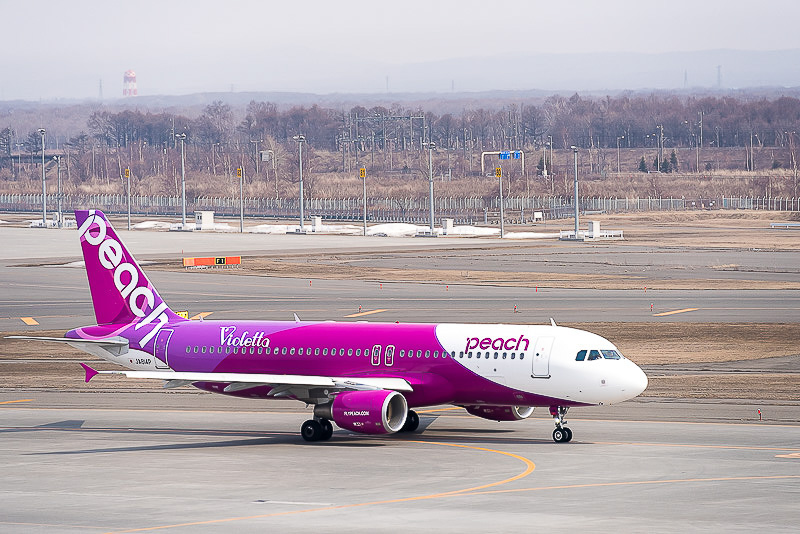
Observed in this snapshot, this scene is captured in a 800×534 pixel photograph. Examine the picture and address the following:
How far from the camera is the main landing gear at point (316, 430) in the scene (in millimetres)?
41062

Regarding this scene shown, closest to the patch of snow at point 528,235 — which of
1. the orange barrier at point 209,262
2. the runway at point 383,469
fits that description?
the orange barrier at point 209,262

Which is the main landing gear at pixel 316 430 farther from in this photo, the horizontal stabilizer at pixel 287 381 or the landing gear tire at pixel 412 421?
the landing gear tire at pixel 412 421

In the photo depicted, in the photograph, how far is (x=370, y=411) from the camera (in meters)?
38.3

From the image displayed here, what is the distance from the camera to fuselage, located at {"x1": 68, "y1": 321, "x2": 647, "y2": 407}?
3856 cm

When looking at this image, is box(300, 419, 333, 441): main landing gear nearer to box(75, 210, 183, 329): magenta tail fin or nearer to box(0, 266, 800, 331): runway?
box(75, 210, 183, 329): magenta tail fin

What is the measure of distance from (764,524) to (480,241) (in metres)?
→ 133

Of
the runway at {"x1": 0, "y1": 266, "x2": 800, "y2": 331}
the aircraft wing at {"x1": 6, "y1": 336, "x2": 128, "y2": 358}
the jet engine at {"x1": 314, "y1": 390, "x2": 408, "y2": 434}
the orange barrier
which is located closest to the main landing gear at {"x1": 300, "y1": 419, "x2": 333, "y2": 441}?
the jet engine at {"x1": 314, "y1": 390, "x2": 408, "y2": 434}

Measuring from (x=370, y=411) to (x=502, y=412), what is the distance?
5.58 m

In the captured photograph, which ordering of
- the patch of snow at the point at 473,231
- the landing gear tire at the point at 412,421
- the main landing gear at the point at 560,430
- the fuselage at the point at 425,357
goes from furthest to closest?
the patch of snow at the point at 473,231
the landing gear tire at the point at 412,421
the main landing gear at the point at 560,430
the fuselage at the point at 425,357

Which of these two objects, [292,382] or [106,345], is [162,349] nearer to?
[106,345]

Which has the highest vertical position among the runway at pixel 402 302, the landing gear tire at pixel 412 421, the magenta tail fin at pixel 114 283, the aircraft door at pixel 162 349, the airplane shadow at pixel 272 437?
the magenta tail fin at pixel 114 283

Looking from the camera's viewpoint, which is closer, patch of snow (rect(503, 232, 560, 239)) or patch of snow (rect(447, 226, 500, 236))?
patch of snow (rect(503, 232, 560, 239))

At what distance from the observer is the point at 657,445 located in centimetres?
3872

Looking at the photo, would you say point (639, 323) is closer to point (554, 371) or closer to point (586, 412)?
point (586, 412)
